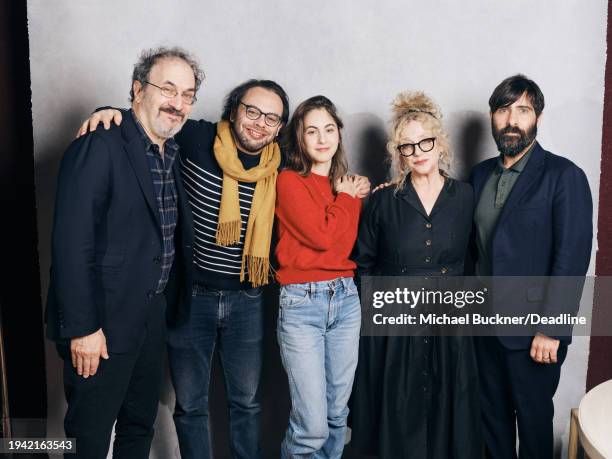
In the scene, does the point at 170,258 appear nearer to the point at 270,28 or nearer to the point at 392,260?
the point at 392,260

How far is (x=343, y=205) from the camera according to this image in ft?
7.83

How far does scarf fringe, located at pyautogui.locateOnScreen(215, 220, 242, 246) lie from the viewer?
2368mm

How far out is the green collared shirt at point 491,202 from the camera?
2465 millimetres

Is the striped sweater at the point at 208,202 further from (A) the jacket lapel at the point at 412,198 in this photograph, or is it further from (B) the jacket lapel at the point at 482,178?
(B) the jacket lapel at the point at 482,178

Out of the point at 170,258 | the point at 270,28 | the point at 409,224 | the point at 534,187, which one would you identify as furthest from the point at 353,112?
the point at 170,258

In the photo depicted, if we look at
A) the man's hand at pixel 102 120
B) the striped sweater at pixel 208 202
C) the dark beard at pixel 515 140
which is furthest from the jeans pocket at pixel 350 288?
the man's hand at pixel 102 120

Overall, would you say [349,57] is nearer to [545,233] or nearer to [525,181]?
[525,181]

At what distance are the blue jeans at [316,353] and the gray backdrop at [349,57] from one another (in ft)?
1.81

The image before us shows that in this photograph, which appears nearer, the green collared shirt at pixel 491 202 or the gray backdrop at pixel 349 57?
the green collared shirt at pixel 491 202

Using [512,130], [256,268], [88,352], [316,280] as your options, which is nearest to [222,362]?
[256,268]

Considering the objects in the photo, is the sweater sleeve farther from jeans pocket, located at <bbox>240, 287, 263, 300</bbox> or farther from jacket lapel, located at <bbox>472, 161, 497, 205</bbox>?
jacket lapel, located at <bbox>472, 161, 497, 205</bbox>

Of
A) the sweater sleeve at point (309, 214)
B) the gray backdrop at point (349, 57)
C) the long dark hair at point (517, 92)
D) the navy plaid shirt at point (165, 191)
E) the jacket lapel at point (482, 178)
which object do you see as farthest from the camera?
the gray backdrop at point (349, 57)

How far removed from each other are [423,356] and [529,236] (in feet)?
2.02

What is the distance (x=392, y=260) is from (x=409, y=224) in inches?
6.2
